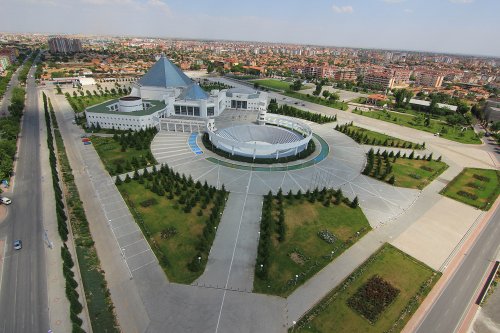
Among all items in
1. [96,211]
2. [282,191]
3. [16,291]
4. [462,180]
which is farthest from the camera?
[462,180]

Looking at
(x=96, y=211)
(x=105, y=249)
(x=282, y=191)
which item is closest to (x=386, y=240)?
(x=282, y=191)

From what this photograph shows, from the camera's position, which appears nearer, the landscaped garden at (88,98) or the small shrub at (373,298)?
the small shrub at (373,298)

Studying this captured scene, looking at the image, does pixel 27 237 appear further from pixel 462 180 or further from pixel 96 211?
pixel 462 180

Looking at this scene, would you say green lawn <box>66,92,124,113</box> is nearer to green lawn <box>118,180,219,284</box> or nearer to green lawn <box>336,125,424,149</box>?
green lawn <box>118,180,219,284</box>

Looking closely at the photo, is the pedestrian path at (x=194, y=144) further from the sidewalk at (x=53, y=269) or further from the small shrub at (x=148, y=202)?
the sidewalk at (x=53, y=269)

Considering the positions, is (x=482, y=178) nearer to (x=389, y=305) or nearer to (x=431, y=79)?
(x=389, y=305)

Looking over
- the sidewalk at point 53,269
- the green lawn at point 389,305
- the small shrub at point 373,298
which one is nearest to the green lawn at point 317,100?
the green lawn at point 389,305
